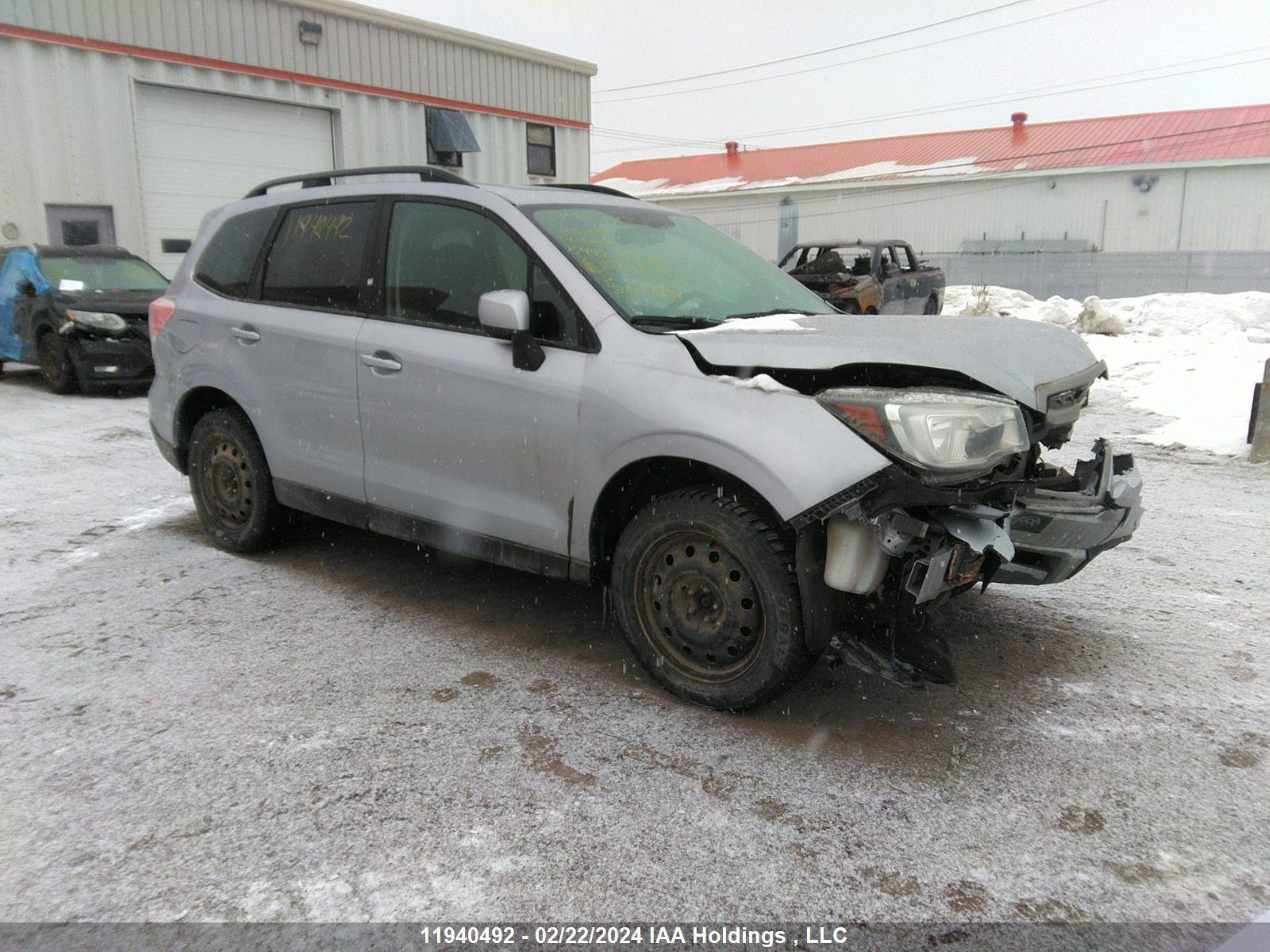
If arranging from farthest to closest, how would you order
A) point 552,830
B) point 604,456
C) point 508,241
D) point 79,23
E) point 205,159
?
1. point 205,159
2. point 79,23
3. point 508,241
4. point 604,456
5. point 552,830

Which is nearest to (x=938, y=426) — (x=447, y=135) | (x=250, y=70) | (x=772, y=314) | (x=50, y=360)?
(x=772, y=314)

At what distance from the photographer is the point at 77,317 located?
1008 cm

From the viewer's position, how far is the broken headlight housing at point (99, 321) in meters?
10.1

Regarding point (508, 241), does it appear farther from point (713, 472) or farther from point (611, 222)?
point (713, 472)

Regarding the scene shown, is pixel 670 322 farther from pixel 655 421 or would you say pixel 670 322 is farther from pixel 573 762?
pixel 573 762

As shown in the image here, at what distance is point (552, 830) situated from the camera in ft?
8.63

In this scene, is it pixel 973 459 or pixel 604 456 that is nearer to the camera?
pixel 973 459

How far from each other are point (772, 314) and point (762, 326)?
0.50m

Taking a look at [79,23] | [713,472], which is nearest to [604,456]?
[713,472]

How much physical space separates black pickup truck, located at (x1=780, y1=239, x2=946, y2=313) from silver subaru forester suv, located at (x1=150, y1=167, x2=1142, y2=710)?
987 centimetres

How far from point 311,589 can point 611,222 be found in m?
2.28

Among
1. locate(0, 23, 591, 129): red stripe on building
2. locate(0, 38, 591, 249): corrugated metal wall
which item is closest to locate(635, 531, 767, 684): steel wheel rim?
locate(0, 38, 591, 249): corrugated metal wall

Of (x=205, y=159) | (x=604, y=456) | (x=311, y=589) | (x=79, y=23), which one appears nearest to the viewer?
(x=604, y=456)

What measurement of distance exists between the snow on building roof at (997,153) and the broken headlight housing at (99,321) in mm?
27857
